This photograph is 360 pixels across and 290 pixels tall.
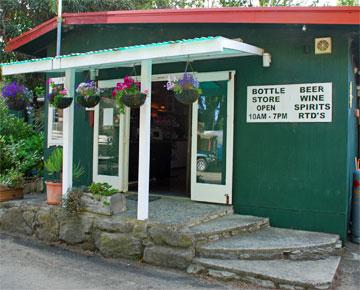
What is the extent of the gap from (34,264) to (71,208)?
1010 mm

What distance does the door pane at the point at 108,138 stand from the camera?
739 cm

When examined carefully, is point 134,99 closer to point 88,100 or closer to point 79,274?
point 88,100

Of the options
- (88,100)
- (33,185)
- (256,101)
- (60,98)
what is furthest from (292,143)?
(33,185)

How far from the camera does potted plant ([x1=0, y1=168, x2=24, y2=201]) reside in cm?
721

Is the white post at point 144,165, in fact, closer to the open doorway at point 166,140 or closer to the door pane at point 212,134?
the door pane at point 212,134

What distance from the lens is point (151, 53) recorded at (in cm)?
523

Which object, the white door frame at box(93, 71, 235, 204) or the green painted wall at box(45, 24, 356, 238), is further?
the white door frame at box(93, 71, 235, 204)

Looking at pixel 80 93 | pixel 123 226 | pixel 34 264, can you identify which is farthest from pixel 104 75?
pixel 34 264

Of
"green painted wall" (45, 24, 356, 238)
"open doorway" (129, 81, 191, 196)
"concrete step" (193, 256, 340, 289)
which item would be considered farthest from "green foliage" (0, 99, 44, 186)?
"concrete step" (193, 256, 340, 289)

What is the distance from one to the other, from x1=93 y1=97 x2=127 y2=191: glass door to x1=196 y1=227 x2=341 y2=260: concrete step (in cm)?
279

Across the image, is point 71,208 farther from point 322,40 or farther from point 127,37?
point 322,40

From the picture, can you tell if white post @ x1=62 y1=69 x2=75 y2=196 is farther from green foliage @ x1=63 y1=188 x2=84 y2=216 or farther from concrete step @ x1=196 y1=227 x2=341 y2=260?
concrete step @ x1=196 y1=227 x2=341 y2=260

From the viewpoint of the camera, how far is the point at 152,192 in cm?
750

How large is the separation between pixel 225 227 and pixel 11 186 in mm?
4010
